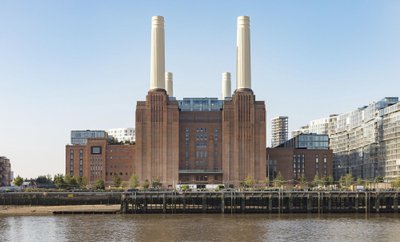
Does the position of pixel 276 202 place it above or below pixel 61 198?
above

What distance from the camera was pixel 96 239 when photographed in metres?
90.1

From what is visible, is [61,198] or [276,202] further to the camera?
[61,198]

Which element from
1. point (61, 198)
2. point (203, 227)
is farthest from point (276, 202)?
point (61, 198)

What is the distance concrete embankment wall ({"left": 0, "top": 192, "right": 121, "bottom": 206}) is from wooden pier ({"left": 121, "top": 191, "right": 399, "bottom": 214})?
22115 mm

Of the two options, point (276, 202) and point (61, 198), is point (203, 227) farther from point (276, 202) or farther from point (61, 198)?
point (61, 198)

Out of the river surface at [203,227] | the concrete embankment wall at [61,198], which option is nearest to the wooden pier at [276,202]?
the river surface at [203,227]

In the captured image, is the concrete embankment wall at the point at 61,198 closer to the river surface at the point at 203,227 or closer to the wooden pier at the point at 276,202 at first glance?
the wooden pier at the point at 276,202

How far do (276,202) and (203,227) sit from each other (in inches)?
1463

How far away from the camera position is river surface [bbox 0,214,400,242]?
91688 millimetres

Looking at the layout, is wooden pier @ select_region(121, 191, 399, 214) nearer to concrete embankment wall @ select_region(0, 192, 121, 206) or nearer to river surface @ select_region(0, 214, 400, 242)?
river surface @ select_region(0, 214, 400, 242)

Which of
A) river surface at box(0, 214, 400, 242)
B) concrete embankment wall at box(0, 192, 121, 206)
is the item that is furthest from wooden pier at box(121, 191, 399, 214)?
concrete embankment wall at box(0, 192, 121, 206)

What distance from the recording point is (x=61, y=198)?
162 m

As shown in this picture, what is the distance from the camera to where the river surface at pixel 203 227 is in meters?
91.7

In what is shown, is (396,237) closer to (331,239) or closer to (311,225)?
(331,239)
